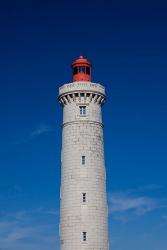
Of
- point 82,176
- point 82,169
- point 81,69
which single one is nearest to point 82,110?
point 81,69

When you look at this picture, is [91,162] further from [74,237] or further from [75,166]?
[74,237]

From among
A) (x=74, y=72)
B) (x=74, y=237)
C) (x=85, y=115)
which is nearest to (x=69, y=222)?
(x=74, y=237)

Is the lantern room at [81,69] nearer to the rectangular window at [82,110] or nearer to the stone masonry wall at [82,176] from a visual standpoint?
the stone masonry wall at [82,176]

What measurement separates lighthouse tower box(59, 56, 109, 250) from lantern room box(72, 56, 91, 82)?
10cm

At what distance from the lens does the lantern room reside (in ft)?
196

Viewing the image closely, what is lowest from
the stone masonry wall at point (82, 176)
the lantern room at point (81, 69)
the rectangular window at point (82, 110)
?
the stone masonry wall at point (82, 176)

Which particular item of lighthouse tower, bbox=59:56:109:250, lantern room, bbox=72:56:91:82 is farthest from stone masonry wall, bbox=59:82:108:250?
lantern room, bbox=72:56:91:82

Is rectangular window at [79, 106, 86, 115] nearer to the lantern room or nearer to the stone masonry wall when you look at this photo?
the stone masonry wall

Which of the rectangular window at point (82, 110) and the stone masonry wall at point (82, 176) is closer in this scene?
the stone masonry wall at point (82, 176)

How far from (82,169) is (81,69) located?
11.0 m

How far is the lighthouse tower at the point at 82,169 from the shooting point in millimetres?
54781

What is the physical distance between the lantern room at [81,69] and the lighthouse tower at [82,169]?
4.1 inches

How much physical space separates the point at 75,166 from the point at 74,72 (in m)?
10.6

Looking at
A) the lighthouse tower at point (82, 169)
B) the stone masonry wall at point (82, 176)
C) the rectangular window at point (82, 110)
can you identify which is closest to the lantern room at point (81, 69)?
the lighthouse tower at point (82, 169)
